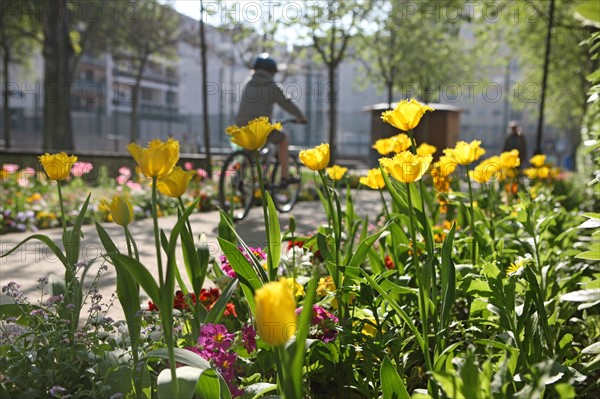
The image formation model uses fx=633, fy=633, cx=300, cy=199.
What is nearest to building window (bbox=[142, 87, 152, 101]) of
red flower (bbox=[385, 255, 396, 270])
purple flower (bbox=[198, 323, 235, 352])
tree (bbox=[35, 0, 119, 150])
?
tree (bbox=[35, 0, 119, 150])

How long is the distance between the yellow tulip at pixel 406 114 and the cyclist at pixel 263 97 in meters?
5.52

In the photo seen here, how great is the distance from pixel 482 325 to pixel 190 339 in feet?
3.76

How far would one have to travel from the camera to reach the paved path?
164 inches

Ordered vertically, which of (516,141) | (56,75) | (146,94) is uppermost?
(146,94)

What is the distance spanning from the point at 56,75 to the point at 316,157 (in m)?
15.4

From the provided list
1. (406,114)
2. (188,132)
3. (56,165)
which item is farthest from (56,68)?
(188,132)

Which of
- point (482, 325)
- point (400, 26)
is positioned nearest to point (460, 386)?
point (482, 325)

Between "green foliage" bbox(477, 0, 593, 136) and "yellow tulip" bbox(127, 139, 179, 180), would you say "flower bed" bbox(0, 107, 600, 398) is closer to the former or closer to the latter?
"yellow tulip" bbox(127, 139, 179, 180)

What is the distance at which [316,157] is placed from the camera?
6.89 ft

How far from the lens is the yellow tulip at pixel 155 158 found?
4.75 ft

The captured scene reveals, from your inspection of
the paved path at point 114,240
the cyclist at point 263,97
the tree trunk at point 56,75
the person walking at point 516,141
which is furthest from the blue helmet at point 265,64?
the tree trunk at point 56,75

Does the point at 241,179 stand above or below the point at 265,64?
below

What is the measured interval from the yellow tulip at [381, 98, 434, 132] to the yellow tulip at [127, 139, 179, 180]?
86 centimetres

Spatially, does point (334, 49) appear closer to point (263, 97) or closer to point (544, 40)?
point (544, 40)
